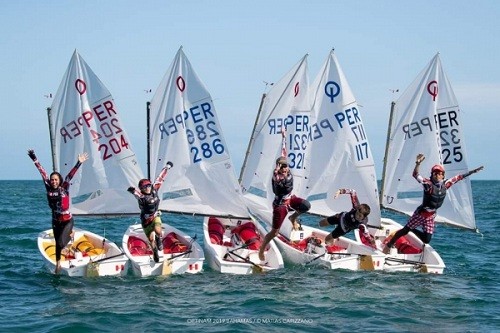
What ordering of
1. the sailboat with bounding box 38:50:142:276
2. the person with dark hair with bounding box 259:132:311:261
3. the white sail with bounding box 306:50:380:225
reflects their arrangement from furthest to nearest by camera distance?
the white sail with bounding box 306:50:380:225 < the sailboat with bounding box 38:50:142:276 < the person with dark hair with bounding box 259:132:311:261

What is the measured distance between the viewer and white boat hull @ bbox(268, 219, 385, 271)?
1703 cm

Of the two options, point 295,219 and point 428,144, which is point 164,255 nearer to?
point 295,219

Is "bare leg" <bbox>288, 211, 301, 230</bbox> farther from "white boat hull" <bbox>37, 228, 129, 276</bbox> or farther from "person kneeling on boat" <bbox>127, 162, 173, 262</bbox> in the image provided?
"white boat hull" <bbox>37, 228, 129, 276</bbox>

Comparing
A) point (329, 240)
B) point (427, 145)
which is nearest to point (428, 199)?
point (329, 240)

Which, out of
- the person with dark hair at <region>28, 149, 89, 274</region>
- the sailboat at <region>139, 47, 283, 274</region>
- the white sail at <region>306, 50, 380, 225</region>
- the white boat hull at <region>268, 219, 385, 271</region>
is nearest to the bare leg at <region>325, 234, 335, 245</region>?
the white boat hull at <region>268, 219, 385, 271</region>

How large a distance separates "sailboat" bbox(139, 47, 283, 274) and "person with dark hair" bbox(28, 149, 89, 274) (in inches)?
118

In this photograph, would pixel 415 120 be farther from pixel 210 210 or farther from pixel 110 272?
pixel 110 272

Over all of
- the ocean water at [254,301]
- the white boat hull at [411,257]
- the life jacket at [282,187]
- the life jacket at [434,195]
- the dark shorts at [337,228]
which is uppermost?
the life jacket at [282,187]

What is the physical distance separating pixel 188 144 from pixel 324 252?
4.28 m

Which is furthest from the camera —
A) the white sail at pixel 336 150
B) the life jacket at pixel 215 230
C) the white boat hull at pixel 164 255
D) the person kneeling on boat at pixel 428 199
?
the white sail at pixel 336 150

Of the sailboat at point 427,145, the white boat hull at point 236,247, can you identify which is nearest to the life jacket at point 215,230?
the white boat hull at point 236,247

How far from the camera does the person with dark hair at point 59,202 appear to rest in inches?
611

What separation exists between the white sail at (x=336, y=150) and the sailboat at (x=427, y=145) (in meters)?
1.12

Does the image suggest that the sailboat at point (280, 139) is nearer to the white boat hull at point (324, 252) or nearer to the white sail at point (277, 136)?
the white sail at point (277, 136)
